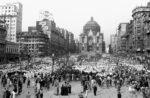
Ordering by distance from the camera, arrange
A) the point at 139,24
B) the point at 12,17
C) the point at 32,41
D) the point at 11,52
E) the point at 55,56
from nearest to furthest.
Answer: the point at 11,52
the point at 139,24
the point at 32,41
the point at 55,56
the point at 12,17

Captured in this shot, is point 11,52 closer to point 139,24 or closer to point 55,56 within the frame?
point 55,56

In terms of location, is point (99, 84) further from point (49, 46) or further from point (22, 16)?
point (22, 16)

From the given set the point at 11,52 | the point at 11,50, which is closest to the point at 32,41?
the point at 11,50

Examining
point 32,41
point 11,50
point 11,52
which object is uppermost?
point 32,41

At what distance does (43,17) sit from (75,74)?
394 ft

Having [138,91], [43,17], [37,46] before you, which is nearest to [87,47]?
[43,17]

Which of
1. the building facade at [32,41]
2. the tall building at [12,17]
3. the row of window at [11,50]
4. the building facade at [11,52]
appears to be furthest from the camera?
the tall building at [12,17]

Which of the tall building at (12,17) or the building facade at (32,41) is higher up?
the tall building at (12,17)

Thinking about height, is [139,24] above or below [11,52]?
above

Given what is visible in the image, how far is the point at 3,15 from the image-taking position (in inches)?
5037

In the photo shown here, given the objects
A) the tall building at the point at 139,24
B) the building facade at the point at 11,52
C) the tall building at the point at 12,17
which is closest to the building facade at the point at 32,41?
the tall building at the point at 12,17

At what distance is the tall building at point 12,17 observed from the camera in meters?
127

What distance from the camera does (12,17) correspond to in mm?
128875

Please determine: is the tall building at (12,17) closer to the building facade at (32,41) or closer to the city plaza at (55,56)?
the city plaza at (55,56)
